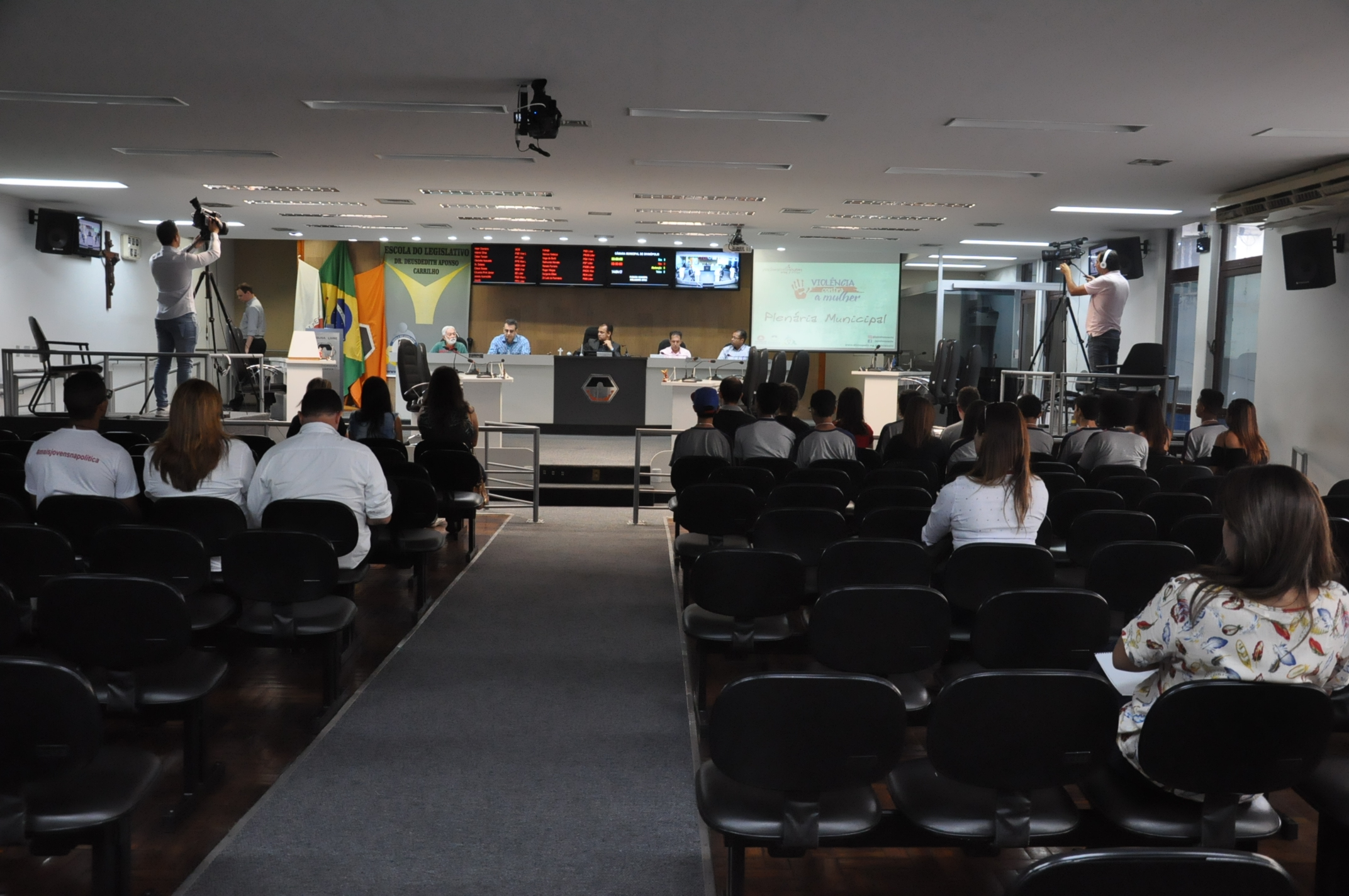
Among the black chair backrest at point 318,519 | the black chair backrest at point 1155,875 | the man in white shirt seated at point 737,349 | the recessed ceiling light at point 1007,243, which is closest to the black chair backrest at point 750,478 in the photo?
the black chair backrest at point 318,519

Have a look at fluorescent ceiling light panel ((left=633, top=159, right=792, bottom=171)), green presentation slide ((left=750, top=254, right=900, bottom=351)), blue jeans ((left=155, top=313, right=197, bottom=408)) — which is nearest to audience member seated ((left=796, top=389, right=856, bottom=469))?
fluorescent ceiling light panel ((left=633, top=159, right=792, bottom=171))

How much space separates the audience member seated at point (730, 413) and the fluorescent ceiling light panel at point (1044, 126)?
2276 mm

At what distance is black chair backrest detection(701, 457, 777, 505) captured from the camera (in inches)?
212

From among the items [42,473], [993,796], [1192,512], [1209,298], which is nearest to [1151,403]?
[1192,512]

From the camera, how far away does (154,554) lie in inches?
133

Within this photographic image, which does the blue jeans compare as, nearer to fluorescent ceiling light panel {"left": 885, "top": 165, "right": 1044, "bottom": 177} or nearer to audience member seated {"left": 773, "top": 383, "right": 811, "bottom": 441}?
audience member seated {"left": 773, "top": 383, "right": 811, "bottom": 441}

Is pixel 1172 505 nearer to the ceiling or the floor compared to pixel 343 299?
nearer to the floor

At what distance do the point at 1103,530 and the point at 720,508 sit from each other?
1737 mm

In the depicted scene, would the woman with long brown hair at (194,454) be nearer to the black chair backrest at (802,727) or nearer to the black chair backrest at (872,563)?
the black chair backrest at (872,563)

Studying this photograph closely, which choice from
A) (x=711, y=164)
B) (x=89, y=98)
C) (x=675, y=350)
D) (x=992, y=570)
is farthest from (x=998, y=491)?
(x=675, y=350)

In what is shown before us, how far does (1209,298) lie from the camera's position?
10.7 m

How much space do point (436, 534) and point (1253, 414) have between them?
485cm

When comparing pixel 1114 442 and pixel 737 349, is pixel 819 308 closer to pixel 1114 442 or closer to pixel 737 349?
pixel 737 349

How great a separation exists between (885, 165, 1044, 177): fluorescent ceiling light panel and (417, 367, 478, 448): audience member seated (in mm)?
4074
